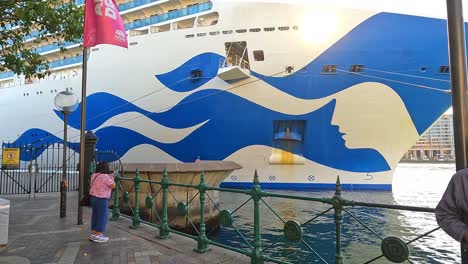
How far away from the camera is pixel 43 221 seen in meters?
8.23

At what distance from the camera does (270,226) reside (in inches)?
409

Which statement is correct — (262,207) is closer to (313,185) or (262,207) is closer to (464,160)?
(313,185)

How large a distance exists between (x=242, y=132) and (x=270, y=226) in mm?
7674

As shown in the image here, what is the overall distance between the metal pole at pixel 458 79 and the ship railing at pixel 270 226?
2.32 ft

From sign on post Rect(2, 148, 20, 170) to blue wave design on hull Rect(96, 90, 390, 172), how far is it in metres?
6.93

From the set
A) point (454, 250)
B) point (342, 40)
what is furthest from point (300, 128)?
point (454, 250)

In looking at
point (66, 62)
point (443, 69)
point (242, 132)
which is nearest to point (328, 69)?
point (242, 132)

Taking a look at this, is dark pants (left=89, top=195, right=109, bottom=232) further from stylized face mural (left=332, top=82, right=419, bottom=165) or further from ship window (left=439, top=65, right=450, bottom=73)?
Result: ship window (left=439, top=65, right=450, bottom=73)

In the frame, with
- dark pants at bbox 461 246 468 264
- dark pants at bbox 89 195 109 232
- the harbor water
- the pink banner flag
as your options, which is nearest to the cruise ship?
the harbor water

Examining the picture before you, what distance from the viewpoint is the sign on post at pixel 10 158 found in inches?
525

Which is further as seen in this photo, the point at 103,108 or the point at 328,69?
the point at 103,108

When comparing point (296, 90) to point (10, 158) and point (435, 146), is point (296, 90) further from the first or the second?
point (435, 146)

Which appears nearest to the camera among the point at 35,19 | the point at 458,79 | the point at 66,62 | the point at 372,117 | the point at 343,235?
the point at 458,79

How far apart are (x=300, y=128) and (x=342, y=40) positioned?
4396 mm
